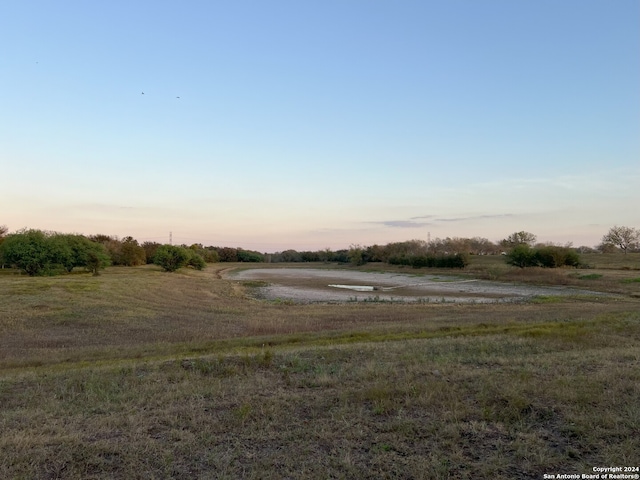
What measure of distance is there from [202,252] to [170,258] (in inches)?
2097

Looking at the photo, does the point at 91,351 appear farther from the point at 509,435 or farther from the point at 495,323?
the point at 495,323

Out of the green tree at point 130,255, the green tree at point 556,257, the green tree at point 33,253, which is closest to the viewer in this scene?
the green tree at point 33,253

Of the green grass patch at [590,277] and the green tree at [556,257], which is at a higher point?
the green tree at [556,257]

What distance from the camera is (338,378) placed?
795 cm

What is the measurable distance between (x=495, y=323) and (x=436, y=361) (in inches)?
396

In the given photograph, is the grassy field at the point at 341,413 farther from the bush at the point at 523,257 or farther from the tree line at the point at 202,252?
the bush at the point at 523,257

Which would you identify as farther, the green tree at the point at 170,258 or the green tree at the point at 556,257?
the green tree at the point at 170,258

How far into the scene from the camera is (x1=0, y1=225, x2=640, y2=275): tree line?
50.0 metres

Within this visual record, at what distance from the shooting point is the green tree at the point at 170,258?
232 ft

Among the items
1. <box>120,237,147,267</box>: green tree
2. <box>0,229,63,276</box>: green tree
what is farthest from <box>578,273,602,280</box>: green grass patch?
<box>120,237,147,267</box>: green tree

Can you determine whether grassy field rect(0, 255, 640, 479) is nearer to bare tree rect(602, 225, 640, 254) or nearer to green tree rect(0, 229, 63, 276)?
green tree rect(0, 229, 63, 276)

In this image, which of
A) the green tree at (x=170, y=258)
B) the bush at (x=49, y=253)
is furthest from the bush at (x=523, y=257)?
the bush at (x=49, y=253)

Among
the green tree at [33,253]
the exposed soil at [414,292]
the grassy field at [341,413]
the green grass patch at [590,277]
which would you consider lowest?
the exposed soil at [414,292]

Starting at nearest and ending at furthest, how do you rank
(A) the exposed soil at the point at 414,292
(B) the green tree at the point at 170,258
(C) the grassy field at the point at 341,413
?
(C) the grassy field at the point at 341,413 → (A) the exposed soil at the point at 414,292 → (B) the green tree at the point at 170,258
